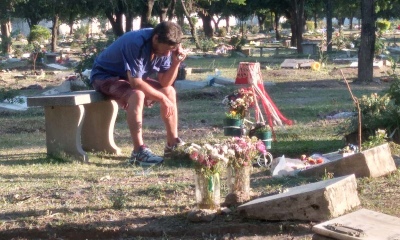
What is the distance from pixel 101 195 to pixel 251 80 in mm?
3129

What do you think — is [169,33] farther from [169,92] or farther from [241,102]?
[241,102]

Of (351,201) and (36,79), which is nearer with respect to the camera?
(351,201)

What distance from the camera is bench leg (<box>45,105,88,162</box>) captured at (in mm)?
8008

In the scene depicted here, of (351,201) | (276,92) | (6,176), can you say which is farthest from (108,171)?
(276,92)

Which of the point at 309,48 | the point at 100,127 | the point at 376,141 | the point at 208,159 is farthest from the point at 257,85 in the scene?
the point at 309,48

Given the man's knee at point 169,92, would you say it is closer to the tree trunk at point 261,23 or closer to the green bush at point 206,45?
the green bush at point 206,45

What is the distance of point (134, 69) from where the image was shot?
764 centimetres

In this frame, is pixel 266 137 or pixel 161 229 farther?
pixel 266 137

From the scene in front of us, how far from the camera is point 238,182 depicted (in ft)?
17.9

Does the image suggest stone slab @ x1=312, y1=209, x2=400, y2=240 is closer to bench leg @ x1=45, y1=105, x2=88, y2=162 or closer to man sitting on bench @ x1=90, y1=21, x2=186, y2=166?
man sitting on bench @ x1=90, y1=21, x2=186, y2=166

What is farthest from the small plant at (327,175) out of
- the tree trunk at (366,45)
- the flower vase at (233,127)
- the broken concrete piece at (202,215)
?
the tree trunk at (366,45)

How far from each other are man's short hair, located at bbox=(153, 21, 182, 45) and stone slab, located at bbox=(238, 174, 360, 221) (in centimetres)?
268

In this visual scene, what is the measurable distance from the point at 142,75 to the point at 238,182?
8.62ft

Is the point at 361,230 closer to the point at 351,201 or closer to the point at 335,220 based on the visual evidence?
the point at 335,220
